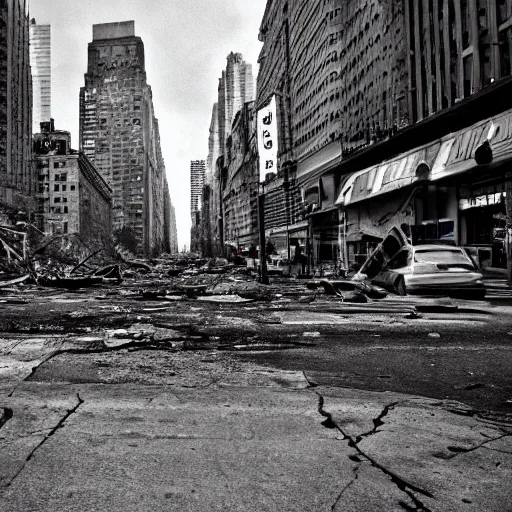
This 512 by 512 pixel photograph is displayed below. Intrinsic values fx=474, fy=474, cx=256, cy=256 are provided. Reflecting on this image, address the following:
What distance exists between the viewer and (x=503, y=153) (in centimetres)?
1491

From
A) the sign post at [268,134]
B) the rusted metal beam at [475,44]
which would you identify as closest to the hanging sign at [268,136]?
the sign post at [268,134]

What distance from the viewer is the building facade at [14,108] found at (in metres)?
102

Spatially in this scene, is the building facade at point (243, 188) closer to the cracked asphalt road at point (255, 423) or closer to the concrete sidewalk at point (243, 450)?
the cracked asphalt road at point (255, 423)

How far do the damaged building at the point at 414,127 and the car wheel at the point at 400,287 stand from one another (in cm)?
534

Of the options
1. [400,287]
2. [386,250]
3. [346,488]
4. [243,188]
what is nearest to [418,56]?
[386,250]

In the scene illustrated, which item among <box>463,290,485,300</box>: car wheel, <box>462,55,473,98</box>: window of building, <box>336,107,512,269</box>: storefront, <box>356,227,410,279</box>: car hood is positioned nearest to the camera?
<box>463,290,485,300</box>: car wheel

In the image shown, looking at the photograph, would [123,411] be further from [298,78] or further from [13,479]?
[298,78]

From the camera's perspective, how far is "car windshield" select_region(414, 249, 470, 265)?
12.6m

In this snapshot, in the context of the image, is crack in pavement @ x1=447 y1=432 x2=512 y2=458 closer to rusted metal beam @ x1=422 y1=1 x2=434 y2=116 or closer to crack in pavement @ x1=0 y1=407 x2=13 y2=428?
crack in pavement @ x1=0 y1=407 x2=13 y2=428

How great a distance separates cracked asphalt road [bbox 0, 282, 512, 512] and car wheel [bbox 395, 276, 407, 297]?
585cm

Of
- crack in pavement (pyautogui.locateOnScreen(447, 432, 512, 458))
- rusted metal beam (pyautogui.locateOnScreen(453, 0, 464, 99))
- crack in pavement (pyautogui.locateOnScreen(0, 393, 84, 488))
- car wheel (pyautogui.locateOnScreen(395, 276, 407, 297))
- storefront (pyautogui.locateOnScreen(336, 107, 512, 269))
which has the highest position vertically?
rusted metal beam (pyautogui.locateOnScreen(453, 0, 464, 99))

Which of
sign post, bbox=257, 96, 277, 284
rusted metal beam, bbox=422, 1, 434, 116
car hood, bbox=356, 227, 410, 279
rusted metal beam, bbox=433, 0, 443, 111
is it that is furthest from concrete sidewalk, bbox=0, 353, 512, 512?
rusted metal beam, bbox=422, 1, 434, 116

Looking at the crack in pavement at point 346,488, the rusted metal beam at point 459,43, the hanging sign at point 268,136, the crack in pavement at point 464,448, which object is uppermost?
the rusted metal beam at point 459,43

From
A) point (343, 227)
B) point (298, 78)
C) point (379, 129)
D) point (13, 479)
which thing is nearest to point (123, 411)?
point (13, 479)
